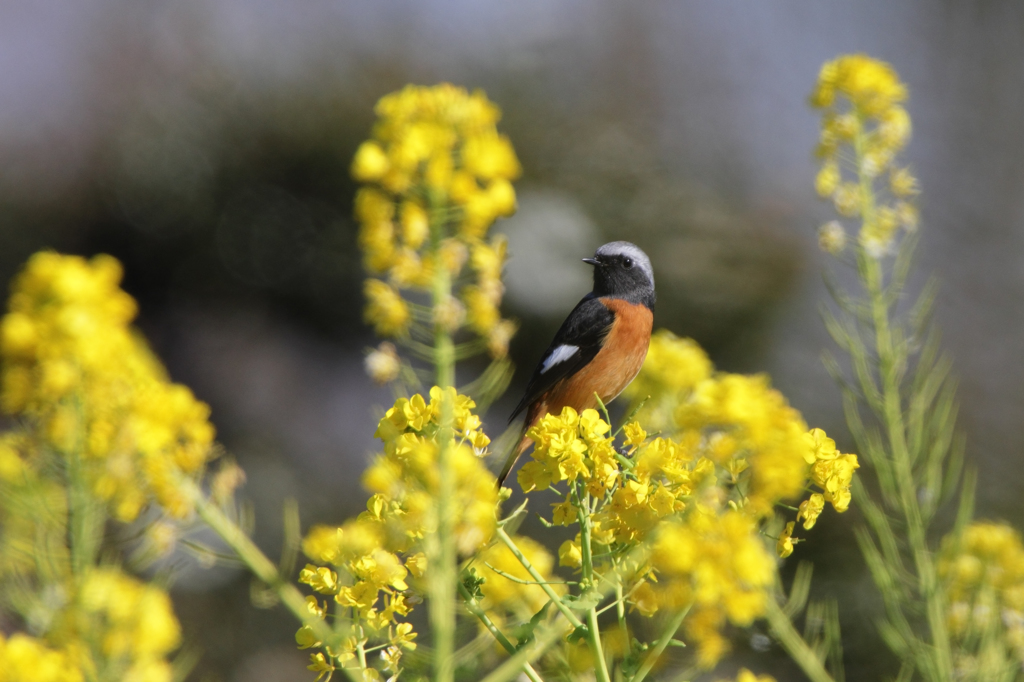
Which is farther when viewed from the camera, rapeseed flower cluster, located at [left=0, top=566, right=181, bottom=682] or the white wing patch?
the white wing patch

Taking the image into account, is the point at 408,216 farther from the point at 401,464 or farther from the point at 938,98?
the point at 938,98

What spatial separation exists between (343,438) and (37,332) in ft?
15.4

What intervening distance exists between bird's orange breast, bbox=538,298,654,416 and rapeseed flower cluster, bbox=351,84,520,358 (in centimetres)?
158

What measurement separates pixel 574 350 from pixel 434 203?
171 centimetres

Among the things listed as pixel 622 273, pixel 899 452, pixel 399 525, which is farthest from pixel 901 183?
pixel 399 525

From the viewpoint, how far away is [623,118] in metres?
6.65

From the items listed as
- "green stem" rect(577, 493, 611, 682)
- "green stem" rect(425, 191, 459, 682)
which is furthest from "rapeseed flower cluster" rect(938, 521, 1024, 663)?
"green stem" rect(425, 191, 459, 682)

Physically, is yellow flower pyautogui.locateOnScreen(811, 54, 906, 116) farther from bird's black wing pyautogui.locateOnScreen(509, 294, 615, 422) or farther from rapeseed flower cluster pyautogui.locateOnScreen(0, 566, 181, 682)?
rapeseed flower cluster pyautogui.locateOnScreen(0, 566, 181, 682)

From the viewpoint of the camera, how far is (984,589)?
1750mm

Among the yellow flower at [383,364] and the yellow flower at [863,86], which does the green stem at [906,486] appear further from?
the yellow flower at [383,364]

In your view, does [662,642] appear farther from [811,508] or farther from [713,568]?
[811,508]

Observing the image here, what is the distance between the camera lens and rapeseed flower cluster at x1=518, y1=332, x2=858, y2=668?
0.69 metres

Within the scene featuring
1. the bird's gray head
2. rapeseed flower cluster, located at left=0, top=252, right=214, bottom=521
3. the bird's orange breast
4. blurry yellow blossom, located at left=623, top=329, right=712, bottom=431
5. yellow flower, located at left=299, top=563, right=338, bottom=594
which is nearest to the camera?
rapeseed flower cluster, located at left=0, top=252, right=214, bottom=521

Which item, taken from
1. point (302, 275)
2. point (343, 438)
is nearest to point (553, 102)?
point (302, 275)
